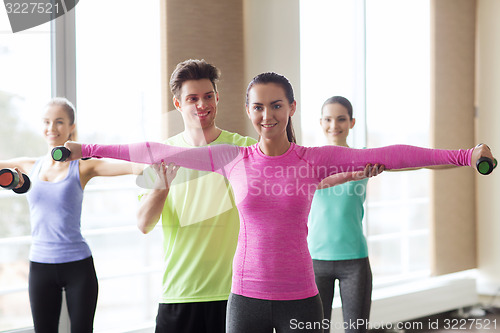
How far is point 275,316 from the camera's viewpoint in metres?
1.40

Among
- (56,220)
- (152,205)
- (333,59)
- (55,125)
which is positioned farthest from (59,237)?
(333,59)

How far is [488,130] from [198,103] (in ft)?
10.9

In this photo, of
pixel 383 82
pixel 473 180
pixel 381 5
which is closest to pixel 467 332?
pixel 473 180

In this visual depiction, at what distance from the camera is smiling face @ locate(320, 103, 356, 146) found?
2393mm

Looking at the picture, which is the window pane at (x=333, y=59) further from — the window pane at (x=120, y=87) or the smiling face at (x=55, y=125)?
the smiling face at (x=55, y=125)

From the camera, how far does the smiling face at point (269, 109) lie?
1.47 metres

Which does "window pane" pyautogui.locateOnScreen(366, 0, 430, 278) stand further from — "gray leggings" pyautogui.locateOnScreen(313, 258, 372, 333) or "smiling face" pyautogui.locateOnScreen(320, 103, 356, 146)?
"gray leggings" pyautogui.locateOnScreen(313, 258, 372, 333)

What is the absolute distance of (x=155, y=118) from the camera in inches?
82.3

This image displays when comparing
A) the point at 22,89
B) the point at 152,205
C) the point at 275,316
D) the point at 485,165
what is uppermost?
the point at 22,89

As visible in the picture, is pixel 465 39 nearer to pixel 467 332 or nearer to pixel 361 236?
pixel 467 332

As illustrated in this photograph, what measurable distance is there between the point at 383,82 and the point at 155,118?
2895 millimetres

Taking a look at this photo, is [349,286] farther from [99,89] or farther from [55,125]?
[99,89]

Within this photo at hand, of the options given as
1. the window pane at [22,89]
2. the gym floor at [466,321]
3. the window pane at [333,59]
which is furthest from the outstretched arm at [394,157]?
the gym floor at [466,321]

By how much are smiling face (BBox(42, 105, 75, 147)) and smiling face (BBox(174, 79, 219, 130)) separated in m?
0.71
